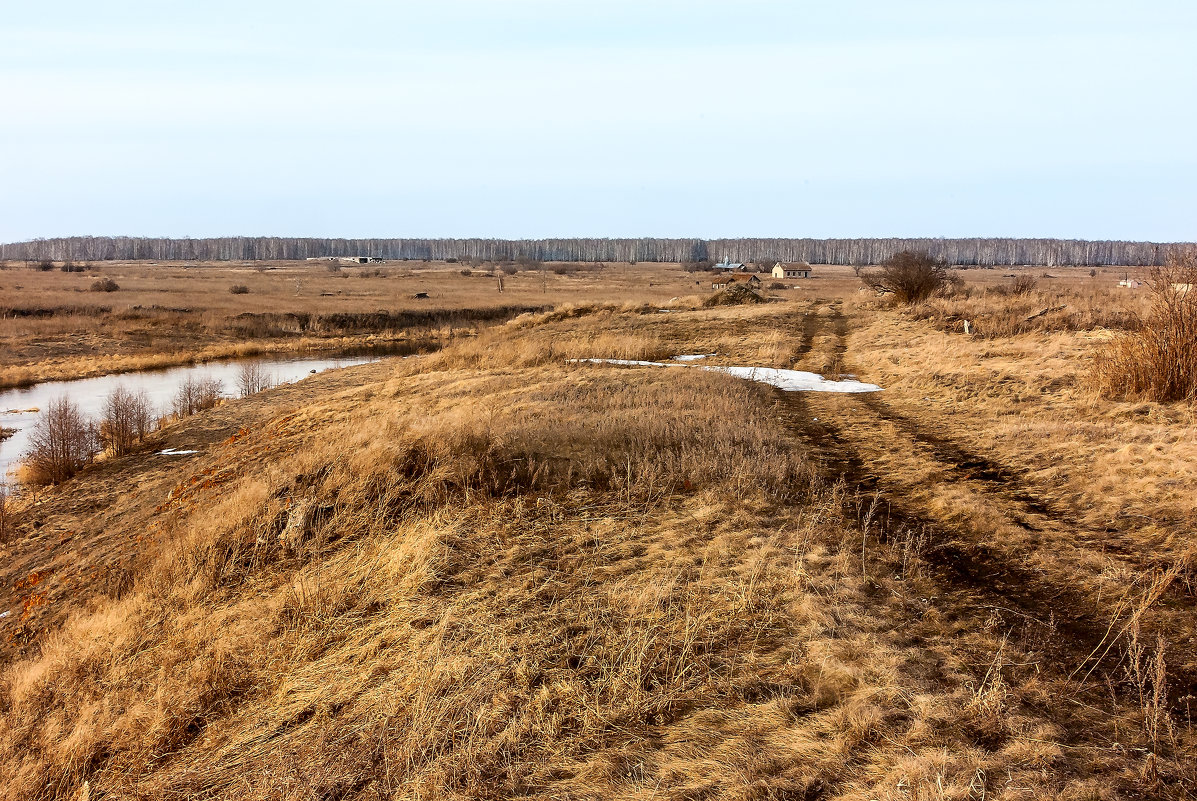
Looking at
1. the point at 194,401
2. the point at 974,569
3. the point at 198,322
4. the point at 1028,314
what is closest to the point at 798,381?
the point at 974,569

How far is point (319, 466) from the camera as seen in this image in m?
8.67

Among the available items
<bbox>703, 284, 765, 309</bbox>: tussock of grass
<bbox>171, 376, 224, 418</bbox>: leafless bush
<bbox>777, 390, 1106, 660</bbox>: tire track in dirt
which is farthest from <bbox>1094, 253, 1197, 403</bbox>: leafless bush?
<bbox>703, 284, 765, 309</bbox>: tussock of grass

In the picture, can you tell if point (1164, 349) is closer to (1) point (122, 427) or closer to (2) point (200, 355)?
(1) point (122, 427)

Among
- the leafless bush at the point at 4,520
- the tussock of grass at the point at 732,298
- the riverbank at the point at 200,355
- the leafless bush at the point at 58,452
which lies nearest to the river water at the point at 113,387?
the riverbank at the point at 200,355

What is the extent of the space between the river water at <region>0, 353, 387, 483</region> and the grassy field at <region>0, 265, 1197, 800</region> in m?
11.8

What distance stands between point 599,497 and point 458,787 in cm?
401

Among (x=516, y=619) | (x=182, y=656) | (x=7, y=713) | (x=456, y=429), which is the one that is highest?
(x=456, y=429)

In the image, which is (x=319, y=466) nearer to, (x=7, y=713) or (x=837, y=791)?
(x=7, y=713)

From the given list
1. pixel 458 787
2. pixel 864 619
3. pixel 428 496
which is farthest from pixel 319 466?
pixel 864 619

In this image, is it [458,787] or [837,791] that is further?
[458,787]

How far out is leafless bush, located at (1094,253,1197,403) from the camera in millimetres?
10039

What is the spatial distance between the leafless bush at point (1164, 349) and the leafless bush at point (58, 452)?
20.0 meters

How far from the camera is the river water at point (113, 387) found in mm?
20422

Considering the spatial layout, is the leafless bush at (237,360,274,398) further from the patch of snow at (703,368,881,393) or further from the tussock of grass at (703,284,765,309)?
the tussock of grass at (703,284,765,309)
